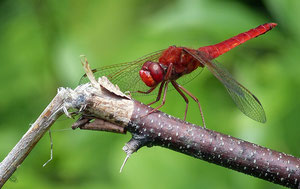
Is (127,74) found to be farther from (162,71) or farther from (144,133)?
(144,133)

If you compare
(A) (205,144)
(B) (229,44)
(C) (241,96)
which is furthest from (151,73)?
(A) (205,144)

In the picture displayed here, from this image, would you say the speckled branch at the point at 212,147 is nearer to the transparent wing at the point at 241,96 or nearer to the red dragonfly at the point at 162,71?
the transparent wing at the point at 241,96

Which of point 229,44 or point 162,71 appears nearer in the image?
point 162,71

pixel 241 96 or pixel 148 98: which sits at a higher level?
pixel 241 96

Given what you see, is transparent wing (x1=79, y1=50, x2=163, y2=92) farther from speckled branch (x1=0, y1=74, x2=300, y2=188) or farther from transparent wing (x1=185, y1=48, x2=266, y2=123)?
speckled branch (x1=0, y1=74, x2=300, y2=188)

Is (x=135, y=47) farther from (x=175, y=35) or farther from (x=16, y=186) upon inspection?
(x=16, y=186)

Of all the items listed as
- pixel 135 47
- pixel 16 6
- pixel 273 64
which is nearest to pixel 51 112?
pixel 135 47

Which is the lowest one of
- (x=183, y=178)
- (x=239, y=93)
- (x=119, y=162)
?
(x=183, y=178)
